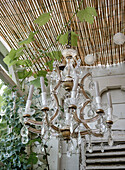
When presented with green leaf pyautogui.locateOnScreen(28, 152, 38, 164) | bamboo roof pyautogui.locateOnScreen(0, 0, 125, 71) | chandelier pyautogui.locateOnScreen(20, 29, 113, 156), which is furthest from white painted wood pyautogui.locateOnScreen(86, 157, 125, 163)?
bamboo roof pyautogui.locateOnScreen(0, 0, 125, 71)

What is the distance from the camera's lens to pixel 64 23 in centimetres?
349

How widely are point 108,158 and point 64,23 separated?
1.78m

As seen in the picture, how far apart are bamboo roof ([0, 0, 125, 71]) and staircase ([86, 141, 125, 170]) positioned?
1343 millimetres

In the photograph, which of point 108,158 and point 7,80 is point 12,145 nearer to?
point 7,80

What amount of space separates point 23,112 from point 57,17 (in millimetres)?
1650

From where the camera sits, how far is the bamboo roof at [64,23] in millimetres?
3223

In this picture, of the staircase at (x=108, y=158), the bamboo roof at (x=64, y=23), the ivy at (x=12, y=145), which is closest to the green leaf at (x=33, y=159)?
the ivy at (x=12, y=145)

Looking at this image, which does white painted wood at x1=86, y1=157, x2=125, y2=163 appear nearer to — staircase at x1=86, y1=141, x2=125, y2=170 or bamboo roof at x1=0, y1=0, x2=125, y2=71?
staircase at x1=86, y1=141, x2=125, y2=170

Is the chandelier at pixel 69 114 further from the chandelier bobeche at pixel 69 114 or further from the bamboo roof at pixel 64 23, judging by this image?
the bamboo roof at pixel 64 23

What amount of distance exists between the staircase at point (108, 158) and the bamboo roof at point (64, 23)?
52.9 inches

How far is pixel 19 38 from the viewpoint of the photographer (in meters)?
3.80

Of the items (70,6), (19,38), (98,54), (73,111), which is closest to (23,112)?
(73,111)

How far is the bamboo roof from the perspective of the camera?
10.6ft

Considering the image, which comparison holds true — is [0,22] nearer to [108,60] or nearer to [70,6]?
[70,6]
